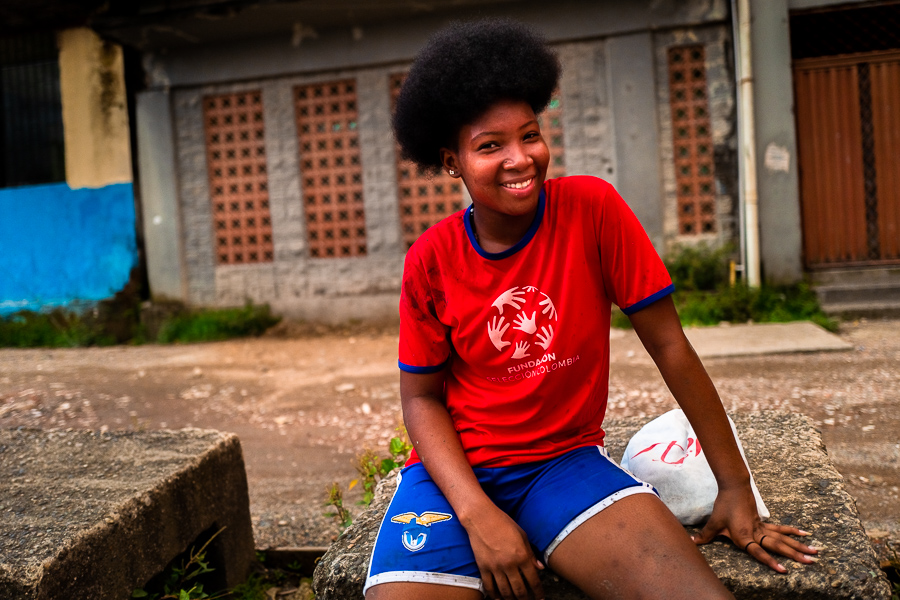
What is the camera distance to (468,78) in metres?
1.71

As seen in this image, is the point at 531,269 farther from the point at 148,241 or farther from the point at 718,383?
the point at 148,241

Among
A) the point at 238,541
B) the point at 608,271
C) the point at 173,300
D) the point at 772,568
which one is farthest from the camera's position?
the point at 173,300

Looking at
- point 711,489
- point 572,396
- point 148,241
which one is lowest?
point 711,489

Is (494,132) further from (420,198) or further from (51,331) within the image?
(51,331)

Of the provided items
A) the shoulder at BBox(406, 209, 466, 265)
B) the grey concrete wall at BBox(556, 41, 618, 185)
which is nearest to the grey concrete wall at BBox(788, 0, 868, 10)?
the grey concrete wall at BBox(556, 41, 618, 185)

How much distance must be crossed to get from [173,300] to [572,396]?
779cm

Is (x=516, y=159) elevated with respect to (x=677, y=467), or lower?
elevated

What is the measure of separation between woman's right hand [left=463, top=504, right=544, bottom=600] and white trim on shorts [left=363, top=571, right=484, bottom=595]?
0.03 metres

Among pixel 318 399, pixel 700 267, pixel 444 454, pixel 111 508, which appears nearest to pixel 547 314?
pixel 444 454

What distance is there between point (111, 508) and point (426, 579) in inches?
41.0

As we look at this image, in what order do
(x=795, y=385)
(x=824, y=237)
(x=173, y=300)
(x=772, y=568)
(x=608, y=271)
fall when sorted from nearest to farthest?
(x=772, y=568), (x=608, y=271), (x=795, y=385), (x=824, y=237), (x=173, y=300)

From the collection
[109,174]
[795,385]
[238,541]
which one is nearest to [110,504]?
[238,541]

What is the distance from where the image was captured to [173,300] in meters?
8.57

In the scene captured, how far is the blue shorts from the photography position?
1.47m
